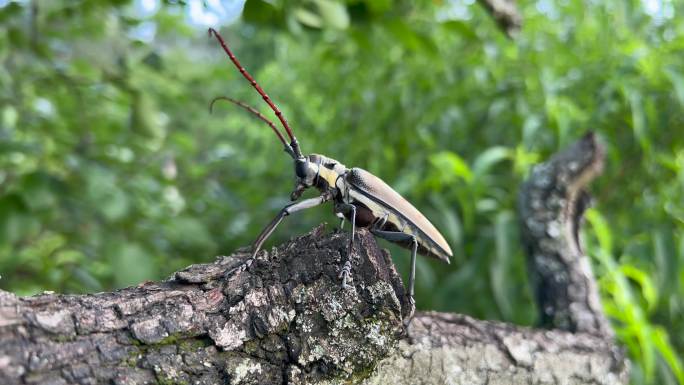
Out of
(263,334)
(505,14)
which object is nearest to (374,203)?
(263,334)

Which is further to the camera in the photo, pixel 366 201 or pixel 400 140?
pixel 400 140

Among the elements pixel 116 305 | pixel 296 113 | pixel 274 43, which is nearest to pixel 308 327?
pixel 116 305

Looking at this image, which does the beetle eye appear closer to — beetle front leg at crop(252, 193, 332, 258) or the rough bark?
beetle front leg at crop(252, 193, 332, 258)

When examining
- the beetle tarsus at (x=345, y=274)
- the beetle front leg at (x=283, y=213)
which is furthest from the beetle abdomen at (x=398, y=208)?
the beetle tarsus at (x=345, y=274)

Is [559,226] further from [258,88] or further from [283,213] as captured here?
[258,88]

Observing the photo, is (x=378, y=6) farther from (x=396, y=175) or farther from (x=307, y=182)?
(x=396, y=175)

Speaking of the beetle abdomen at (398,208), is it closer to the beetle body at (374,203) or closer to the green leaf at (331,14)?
the beetle body at (374,203)

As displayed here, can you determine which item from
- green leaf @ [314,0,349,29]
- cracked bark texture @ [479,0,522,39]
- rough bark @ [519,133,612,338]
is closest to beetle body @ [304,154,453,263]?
rough bark @ [519,133,612,338]
